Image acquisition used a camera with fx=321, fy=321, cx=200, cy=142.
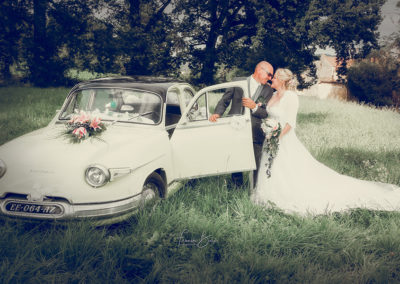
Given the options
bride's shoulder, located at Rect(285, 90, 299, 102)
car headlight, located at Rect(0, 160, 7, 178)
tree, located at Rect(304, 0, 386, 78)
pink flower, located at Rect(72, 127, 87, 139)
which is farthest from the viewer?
tree, located at Rect(304, 0, 386, 78)

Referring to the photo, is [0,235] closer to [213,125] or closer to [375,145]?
[213,125]

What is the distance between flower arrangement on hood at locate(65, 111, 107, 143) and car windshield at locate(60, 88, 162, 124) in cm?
55

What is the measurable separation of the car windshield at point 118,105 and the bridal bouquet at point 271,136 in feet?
4.83

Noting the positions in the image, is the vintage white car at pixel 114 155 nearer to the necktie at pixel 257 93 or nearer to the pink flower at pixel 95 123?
the pink flower at pixel 95 123

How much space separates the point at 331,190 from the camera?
4.52 m

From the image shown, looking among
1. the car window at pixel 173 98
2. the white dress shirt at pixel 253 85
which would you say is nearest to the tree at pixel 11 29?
the car window at pixel 173 98

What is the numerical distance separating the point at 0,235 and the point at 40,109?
9.61 meters

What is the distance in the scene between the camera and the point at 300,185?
4.52m

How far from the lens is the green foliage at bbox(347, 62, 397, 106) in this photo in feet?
89.2

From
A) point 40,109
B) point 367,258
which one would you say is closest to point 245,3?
point 40,109

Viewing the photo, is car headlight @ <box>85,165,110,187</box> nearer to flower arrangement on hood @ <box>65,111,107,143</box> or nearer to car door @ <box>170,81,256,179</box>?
flower arrangement on hood @ <box>65,111,107,143</box>

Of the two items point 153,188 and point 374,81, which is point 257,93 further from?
point 374,81

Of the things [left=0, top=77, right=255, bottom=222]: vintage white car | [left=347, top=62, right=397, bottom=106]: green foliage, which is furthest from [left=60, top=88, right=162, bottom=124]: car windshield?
[left=347, top=62, right=397, bottom=106]: green foliage

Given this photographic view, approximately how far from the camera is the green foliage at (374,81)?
1071 inches
